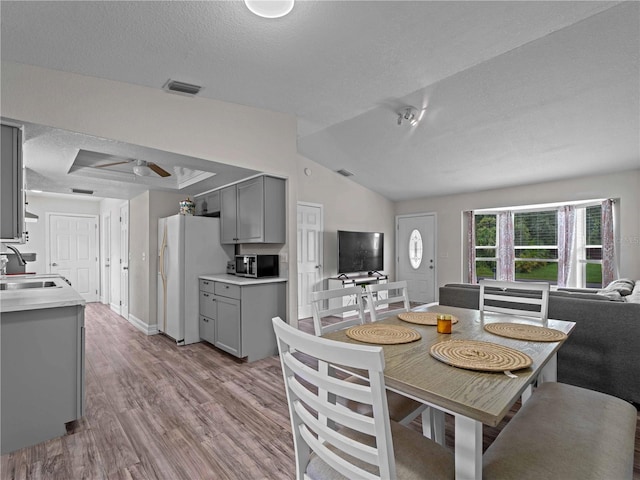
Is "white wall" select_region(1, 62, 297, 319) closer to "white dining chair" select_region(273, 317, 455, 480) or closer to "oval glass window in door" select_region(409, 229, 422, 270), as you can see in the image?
"white dining chair" select_region(273, 317, 455, 480)

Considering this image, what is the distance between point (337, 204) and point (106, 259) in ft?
16.8

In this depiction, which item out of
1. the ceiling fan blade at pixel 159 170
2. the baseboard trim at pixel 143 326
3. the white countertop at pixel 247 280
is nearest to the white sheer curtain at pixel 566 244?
the white countertop at pixel 247 280

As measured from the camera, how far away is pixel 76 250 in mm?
6910

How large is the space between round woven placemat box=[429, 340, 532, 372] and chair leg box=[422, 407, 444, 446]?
443 mm

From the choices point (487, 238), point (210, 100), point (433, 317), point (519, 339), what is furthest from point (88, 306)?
point (487, 238)

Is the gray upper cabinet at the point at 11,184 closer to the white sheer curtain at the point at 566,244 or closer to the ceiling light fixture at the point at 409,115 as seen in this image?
the ceiling light fixture at the point at 409,115

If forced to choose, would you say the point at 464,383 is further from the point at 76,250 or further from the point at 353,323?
the point at 76,250

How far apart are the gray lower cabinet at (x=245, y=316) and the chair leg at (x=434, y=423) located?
2173 millimetres

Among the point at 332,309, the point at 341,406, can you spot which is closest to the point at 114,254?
the point at 332,309

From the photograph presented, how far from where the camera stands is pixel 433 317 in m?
2.04

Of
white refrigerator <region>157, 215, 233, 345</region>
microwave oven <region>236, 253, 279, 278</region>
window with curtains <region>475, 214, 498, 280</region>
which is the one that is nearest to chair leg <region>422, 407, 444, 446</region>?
microwave oven <region>236, 253, 279, 278</region>

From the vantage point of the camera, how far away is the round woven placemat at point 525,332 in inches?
62.7

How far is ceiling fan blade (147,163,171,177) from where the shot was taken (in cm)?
404

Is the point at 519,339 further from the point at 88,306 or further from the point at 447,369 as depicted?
the point at 88,306
